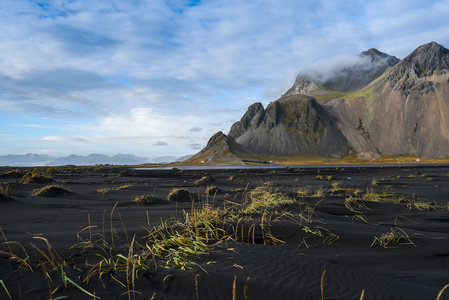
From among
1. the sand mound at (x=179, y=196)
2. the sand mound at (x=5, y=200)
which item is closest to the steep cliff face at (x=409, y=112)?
the sand mound at (x=179, y=196)

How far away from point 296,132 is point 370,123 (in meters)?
41.8

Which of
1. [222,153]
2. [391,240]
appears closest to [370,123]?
[222,153]

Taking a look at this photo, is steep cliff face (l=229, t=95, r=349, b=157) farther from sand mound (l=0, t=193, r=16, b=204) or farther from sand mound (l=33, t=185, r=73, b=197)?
sand mound (l=0, t=193, r=16, b=204)

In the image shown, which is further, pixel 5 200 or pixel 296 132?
pixel 296 132

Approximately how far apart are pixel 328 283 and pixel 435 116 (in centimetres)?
18025

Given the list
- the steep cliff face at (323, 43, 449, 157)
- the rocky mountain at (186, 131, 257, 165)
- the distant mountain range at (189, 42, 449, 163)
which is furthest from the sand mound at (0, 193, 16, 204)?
the steep cliff face at (323, 43, 449, 157)

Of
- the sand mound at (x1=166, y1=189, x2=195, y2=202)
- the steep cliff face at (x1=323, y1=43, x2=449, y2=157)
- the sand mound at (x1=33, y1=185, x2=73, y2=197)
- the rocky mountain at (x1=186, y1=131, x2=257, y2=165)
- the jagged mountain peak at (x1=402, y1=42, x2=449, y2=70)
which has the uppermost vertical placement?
the jagged mountain peak at (x1=402, y1=42, x2=449, y2=70)

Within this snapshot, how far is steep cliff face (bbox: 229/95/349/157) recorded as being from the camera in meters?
173

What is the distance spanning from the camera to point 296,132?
184 m

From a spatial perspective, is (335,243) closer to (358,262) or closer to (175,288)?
(358,262)

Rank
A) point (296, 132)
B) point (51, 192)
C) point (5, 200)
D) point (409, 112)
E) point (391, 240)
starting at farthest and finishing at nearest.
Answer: point (296, 132), point (409, 112), point (51, 192), point (5, 200), point (391, 240)

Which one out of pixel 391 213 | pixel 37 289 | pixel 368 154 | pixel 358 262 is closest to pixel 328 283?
pixel 358 262

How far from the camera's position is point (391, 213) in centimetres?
1020

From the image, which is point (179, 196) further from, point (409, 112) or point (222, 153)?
point (409, 112)
